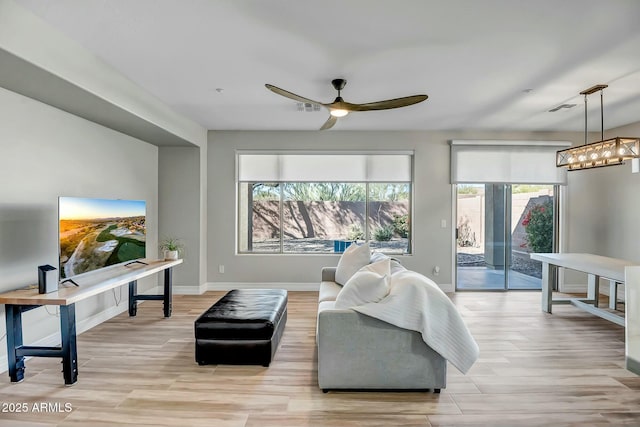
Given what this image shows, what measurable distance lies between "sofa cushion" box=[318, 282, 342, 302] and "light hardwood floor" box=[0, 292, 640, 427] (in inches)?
18.5

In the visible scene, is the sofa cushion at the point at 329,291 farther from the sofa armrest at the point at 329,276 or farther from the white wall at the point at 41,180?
the white wall at the point at 41,180

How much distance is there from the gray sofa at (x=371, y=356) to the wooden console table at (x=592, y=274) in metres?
2.36

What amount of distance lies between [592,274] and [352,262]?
261 centimetres

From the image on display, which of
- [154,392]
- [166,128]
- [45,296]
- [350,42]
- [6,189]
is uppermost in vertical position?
[350,42]

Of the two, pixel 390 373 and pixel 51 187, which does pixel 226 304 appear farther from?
pixel 51 187

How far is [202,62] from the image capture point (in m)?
2.99

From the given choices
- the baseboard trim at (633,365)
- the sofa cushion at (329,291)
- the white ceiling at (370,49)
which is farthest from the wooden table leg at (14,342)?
the baseboard trim at (633,365)

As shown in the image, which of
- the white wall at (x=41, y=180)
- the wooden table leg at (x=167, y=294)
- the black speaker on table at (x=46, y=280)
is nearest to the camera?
the black speaker on table at (x=46, y=280)

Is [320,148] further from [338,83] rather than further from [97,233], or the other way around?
[97,233]

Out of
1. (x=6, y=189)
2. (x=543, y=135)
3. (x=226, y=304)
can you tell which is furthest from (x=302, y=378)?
(x=543, y=135)

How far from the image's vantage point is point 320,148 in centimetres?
550

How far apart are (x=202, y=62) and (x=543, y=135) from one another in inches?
206

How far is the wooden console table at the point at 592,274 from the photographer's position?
3502 millimetres

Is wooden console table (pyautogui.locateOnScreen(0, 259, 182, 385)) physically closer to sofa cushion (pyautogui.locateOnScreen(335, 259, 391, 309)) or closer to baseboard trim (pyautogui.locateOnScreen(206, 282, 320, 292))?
sofa cushion (pyautogui.locateOnScreen(335, 259, 391, 309))
